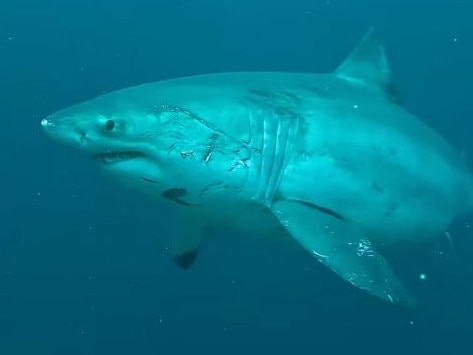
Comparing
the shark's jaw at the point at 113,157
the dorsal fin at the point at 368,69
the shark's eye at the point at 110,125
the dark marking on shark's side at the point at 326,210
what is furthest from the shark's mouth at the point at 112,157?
the dorsal fin at the point at 368,69

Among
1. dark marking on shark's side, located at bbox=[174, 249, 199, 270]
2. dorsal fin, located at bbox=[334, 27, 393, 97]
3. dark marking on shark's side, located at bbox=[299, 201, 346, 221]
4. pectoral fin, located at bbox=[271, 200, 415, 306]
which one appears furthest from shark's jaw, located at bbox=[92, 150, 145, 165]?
dorsal fin, located at bbox=[334, 27, 393, 97]

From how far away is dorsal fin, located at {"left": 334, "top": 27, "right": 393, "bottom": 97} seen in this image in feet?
18.5

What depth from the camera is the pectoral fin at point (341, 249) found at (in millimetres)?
3842

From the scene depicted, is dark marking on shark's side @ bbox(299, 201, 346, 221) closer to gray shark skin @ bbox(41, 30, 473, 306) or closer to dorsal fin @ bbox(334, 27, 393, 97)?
gray shark skin @ bbox(41, 30, 473, 306)

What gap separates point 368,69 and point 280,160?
181 centimetres

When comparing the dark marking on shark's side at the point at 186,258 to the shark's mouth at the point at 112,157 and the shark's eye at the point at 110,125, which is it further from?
the shark's eye at the point at 110,125

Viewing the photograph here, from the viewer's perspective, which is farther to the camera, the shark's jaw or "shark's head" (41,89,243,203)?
the shark's jaw

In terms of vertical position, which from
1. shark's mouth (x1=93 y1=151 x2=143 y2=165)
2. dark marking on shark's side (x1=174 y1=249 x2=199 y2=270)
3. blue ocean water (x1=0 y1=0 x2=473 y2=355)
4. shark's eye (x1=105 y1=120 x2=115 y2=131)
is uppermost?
shark's eye (x1=105 y1=120 x2=115 y2=131)

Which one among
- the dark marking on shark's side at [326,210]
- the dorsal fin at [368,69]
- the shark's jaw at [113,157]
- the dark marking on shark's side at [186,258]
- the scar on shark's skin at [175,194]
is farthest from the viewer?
the dorsal fin at [368,69]

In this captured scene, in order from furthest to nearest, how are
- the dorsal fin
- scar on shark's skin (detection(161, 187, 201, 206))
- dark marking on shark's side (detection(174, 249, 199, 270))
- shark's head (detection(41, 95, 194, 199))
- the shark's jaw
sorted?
the dorsal fin < dark marking on shark's side (detection(174, 249, 199, 270)) < scar on shark's skin (detection(161, 187, 201, 206)) < the shark's jaw < shark's head (detection(41, 95, 194, 199))

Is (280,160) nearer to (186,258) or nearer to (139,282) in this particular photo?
(186,258)

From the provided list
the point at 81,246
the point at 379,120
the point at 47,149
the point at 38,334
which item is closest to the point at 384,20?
the point at 47,149

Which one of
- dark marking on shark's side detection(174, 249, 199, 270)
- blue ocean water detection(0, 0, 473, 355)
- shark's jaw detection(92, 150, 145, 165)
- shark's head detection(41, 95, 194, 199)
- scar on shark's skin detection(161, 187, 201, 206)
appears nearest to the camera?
shark's head detection(41, 95, 194, 199)

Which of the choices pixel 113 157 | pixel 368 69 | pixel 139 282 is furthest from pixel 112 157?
pixel 139 282
